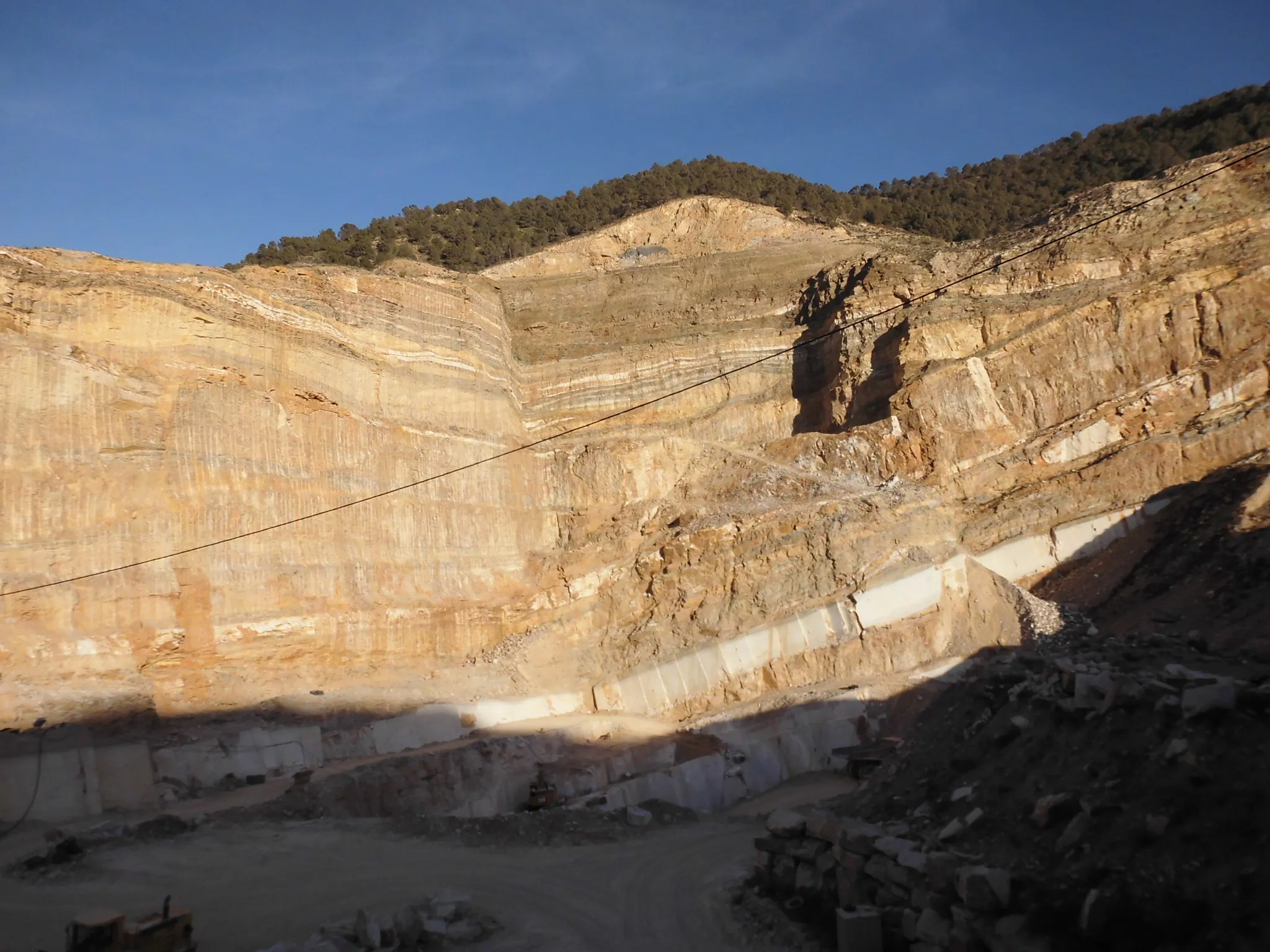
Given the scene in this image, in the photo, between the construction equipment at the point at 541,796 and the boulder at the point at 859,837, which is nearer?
the boulder at the point at 859,837

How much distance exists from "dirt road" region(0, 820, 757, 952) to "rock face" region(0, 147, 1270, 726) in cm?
490

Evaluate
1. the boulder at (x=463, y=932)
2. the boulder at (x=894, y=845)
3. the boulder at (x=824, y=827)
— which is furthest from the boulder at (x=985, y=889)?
the boulder at (x=463, y=932)

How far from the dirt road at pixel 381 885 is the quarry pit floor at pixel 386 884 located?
24 millimetres

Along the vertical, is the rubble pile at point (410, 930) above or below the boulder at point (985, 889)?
below

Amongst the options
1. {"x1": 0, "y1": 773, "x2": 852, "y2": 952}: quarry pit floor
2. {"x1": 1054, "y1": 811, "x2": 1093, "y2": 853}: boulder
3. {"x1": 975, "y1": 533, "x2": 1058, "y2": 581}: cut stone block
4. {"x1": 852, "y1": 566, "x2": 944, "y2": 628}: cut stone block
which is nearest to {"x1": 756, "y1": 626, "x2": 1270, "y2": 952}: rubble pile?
{"x1": 1054, "y1": 811, "x2": 1093, "y2": 853}: boulder

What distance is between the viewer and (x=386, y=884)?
422 inches

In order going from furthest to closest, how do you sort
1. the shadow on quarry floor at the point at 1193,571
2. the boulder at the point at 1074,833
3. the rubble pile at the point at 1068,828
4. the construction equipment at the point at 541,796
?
the shadow on quarry floor at the point at 1193,571 < the construction equipment at the point at 541,796 < the boulder at the point at 1074,833 < the rubble pile at the point at 1068,828

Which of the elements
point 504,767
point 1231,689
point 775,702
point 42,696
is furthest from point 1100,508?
point 42,696

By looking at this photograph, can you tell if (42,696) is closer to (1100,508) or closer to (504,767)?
(504,767)

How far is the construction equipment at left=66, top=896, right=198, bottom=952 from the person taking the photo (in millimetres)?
7688

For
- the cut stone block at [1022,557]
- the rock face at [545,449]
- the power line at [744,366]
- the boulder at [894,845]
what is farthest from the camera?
the cut stone block at [1022,557]

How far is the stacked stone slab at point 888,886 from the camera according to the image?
6.40 m

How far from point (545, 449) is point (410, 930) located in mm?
19880

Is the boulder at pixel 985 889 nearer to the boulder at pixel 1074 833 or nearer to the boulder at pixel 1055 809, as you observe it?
the boulder at pixel 1074 833
